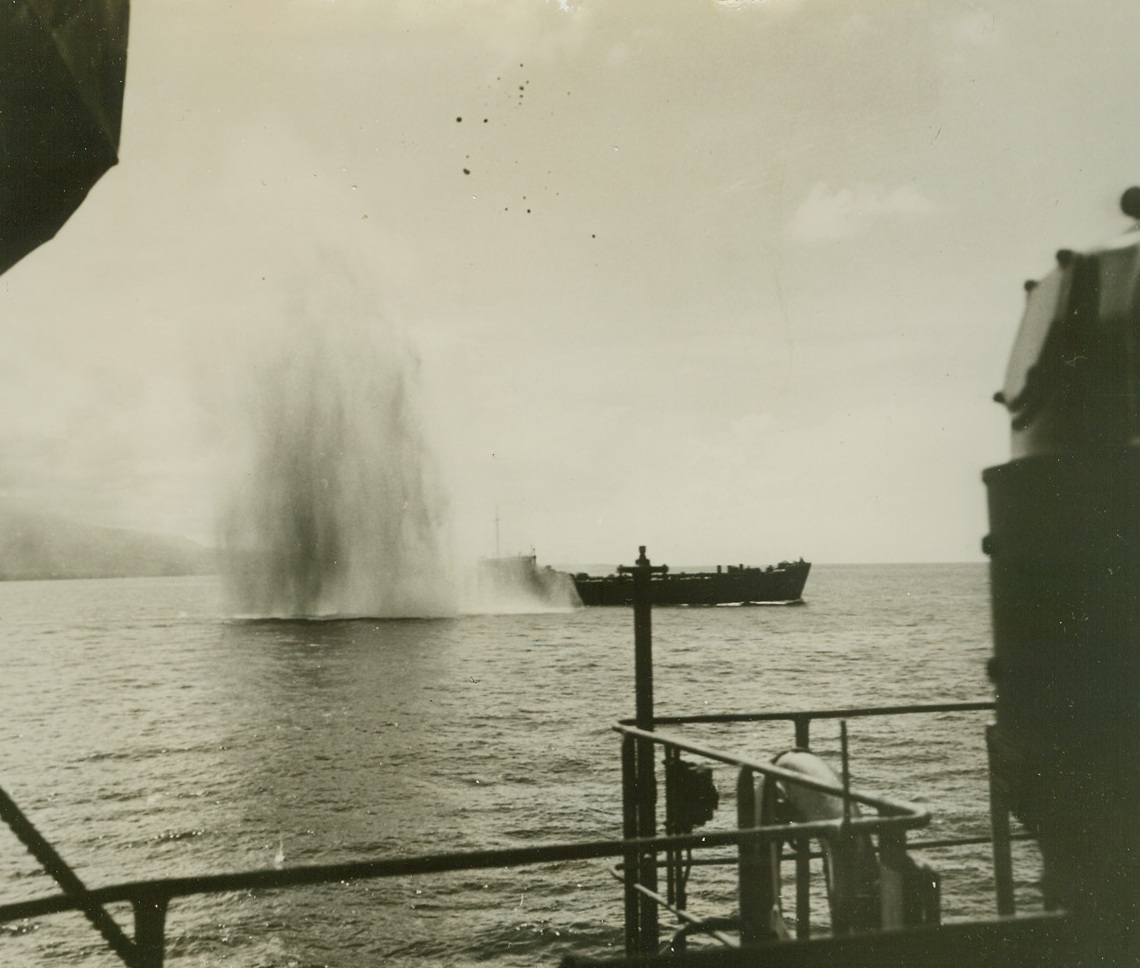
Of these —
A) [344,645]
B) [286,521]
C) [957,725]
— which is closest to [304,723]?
[957,725]

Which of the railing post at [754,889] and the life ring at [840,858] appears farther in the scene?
the railing post at [754,889]

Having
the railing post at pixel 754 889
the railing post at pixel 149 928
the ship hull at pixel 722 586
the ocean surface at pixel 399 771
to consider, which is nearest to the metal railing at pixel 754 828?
the railing post at pixel 754 889

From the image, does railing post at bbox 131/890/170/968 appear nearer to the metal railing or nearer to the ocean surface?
the metal railing

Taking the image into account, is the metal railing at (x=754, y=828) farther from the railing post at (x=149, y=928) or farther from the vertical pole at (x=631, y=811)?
the railing post at (x=149, y=928)

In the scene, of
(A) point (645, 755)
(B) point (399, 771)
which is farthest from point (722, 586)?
(A) point (645, 755)

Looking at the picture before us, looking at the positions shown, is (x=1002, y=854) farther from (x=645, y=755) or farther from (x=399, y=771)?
(x=399, y=771)

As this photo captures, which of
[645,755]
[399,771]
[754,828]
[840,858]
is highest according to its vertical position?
[754,828]
